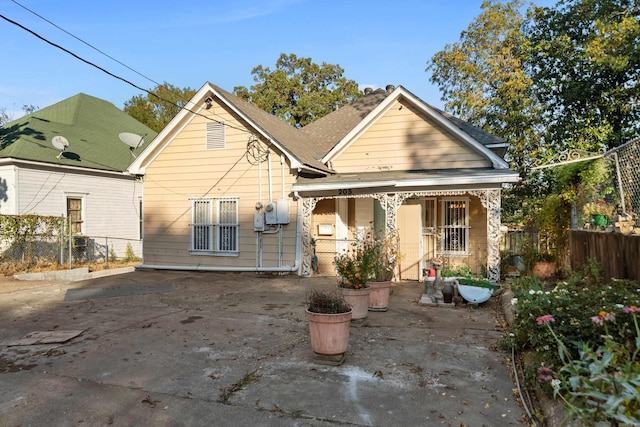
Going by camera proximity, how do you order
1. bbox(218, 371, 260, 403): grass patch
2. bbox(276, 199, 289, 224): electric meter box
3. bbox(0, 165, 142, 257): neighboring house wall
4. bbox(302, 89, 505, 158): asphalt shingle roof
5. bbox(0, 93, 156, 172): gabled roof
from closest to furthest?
1. bbox(218, 371, 260, 403): grass patch
2. bbox(276, 199, 289, 224): electric meter box
3. bbox(0, 165, 142, 257): neighboring house wall
4. bbox(302, 89, 505, 158): asphalt shingle roof
5. bbox(0, 93, 156, 172): gabled roof

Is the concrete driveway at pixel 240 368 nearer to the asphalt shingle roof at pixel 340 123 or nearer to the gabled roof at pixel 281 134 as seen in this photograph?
the gabled roof at pixel 281 134

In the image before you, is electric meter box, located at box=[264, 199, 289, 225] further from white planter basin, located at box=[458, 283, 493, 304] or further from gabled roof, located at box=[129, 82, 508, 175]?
white planter basin, located at box=[458, 283, 493, 304]

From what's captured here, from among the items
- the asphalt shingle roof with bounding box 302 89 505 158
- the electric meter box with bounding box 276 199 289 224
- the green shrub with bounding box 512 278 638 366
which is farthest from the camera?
the asphalt shingle roof with bounding box 302 89 505 158

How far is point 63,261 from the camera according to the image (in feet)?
50.4

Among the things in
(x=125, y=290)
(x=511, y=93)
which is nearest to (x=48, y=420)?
(x=125, y=290)

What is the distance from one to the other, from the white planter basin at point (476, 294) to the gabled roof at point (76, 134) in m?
15.0

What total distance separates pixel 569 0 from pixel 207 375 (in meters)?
22.1

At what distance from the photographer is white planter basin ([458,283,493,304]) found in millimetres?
8211

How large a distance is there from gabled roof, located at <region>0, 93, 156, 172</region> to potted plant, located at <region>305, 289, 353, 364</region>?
14.3 m

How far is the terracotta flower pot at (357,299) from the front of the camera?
22.4ft

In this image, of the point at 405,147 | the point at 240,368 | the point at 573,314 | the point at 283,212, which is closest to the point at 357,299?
the point at 240,368

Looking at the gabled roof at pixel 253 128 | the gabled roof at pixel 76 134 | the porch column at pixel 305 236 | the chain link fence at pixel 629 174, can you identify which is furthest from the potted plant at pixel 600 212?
the gabled roof at pixel 76 134

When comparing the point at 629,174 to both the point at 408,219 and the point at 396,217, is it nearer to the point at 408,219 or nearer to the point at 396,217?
the point at 396,217

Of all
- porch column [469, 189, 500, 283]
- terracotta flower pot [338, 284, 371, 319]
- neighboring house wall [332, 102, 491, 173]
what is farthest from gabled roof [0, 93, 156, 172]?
porch column [469, 189, 500, 283]
